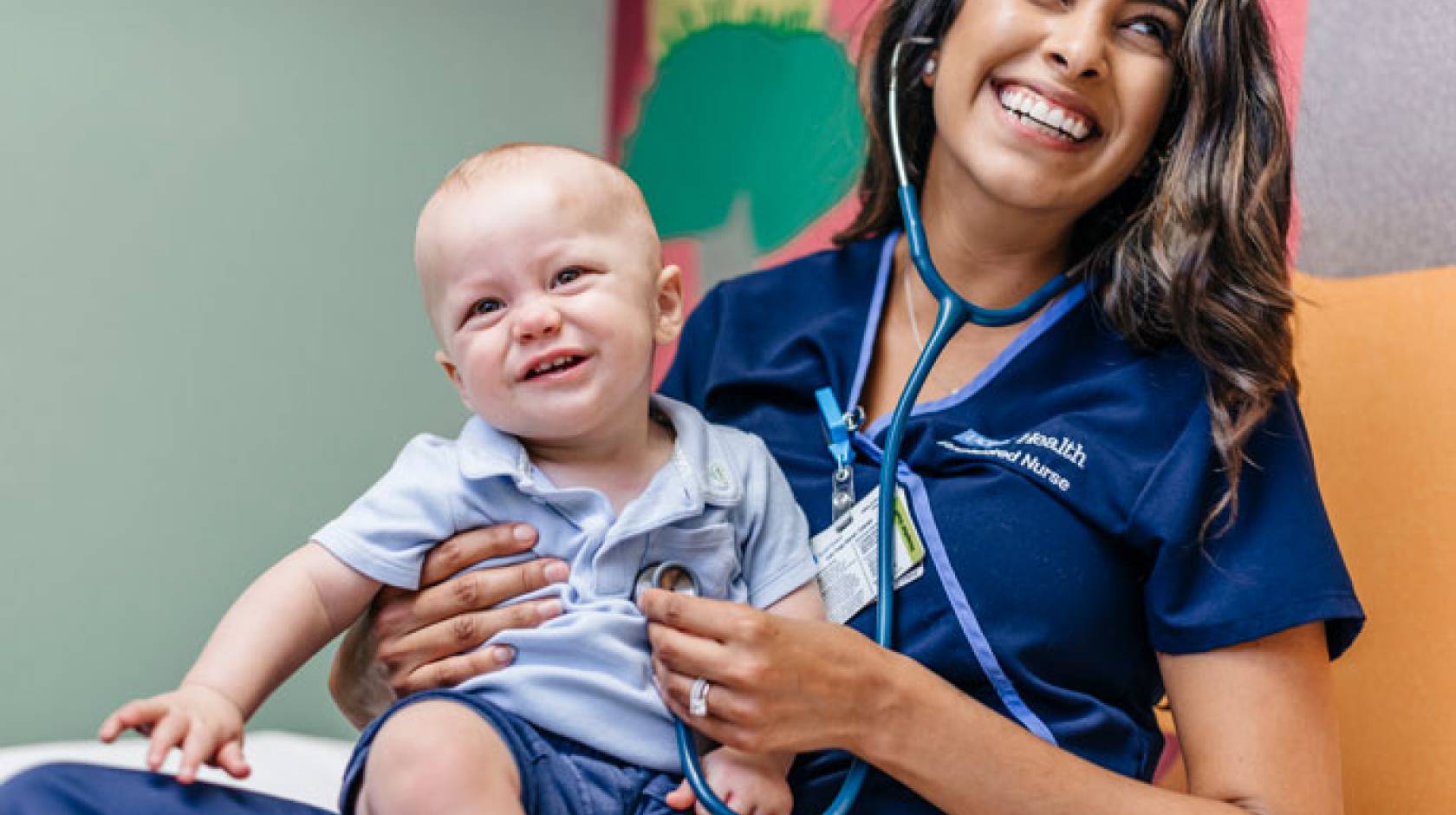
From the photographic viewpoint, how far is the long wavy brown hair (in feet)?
4.74

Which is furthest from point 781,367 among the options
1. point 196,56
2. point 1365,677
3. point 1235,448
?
point 196,56

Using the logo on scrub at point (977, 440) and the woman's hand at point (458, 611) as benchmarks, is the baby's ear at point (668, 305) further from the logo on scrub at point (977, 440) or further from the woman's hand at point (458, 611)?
the logo on scrub at point (977, 440)

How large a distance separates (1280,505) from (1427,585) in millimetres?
337

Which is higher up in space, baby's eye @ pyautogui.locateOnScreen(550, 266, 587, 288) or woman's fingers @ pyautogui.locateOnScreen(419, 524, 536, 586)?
baby's eye @ pyautogui.locateOnScreen(550, 266, 587, 288)

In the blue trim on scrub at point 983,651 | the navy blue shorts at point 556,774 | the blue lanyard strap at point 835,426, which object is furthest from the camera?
the blue lanyard strap at point 835,426

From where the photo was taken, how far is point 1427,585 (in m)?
1.61

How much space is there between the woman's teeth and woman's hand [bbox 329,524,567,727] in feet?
2.26

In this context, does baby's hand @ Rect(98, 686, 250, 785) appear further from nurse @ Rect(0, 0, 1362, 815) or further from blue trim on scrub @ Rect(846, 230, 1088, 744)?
blue trim on scrub @ Rect(846, 230, 1088, 744)

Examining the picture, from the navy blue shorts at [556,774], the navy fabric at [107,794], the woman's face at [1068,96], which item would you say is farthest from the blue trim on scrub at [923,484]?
the navy fabric at [107,794]

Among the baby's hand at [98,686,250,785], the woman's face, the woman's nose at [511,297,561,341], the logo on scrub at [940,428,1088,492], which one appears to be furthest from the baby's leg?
the woman's face

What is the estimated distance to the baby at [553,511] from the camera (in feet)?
4.02

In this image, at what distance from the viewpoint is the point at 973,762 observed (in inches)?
52.1

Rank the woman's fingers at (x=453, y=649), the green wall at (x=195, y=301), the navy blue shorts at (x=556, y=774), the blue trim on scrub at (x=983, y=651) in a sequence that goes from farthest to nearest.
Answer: the green wall at (x=195, y=301)
the blue trim on scrub at (x=983, y=651)
the woman's fingers at (x=453, y=649)
the navy blue shorts at (x=556, y=774)

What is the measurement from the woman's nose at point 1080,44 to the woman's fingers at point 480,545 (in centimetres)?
73
